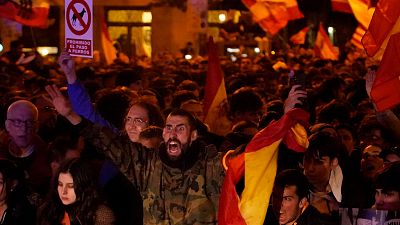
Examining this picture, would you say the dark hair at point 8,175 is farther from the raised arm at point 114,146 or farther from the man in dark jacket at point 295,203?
the man in dark jacket at point 295,203

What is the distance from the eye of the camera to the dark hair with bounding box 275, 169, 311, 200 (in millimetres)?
5520

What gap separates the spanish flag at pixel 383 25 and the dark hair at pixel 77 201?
124 inches

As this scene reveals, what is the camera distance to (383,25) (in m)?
8.05

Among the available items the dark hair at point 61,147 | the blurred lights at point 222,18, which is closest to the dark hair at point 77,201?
the dark hair at point 61,147

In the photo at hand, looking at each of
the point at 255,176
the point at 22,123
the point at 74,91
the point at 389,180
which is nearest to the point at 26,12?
the point at 22,123

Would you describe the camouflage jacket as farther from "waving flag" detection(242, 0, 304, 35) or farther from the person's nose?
"waving flag" detection(242, 0, 304, 35)

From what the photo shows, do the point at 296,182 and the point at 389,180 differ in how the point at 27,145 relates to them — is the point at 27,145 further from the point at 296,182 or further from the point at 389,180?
the point at 389,180

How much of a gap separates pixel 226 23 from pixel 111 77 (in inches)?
698

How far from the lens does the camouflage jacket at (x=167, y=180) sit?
5.96 metres

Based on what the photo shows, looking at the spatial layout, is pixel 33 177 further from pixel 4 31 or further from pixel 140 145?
pixel 4 31

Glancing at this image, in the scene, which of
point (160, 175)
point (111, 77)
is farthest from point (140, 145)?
point (111, 77)

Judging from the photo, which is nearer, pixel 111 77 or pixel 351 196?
pixel 351 196

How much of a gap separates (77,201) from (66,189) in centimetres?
11

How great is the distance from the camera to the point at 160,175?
601 cm
